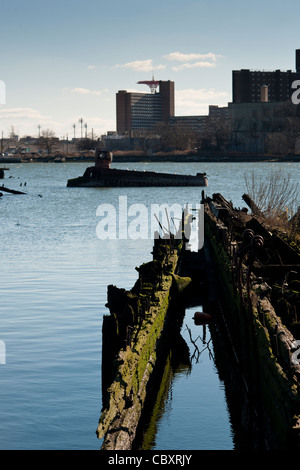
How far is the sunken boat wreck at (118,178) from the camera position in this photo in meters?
118

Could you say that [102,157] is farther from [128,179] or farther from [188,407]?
[188,407]

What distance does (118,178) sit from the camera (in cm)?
12138

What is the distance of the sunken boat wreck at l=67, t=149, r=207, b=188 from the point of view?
388 feet

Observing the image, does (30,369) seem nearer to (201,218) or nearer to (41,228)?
(201,218)

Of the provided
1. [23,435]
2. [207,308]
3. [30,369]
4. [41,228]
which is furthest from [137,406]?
[41,228]

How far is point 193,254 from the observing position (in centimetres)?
2998

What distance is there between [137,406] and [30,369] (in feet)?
16.9

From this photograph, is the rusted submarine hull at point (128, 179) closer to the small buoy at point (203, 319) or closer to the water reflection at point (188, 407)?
the small buoy at point (203, 319)

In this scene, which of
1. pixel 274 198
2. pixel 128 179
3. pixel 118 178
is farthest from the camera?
pixel 128 179

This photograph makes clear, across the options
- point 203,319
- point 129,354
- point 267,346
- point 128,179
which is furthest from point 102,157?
point 267,346

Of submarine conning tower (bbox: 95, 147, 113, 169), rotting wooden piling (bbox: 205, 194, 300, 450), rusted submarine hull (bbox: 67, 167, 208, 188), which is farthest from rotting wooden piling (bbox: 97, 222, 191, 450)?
rusted submarine hull (bbox: 67, 167, 208, 188)

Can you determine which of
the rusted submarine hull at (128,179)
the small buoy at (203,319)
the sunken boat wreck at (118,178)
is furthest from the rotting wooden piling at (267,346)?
the rusted submarine hull at (128,179)

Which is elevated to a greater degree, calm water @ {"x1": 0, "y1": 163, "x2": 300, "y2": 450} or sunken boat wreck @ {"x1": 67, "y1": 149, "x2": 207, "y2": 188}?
sunken boat wreck @ {"x1": 67, "y1": 149, "x2": 207, "y2": 188}

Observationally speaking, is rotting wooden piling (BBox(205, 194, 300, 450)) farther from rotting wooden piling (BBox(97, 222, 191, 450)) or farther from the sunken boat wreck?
the sunken boat wreck
